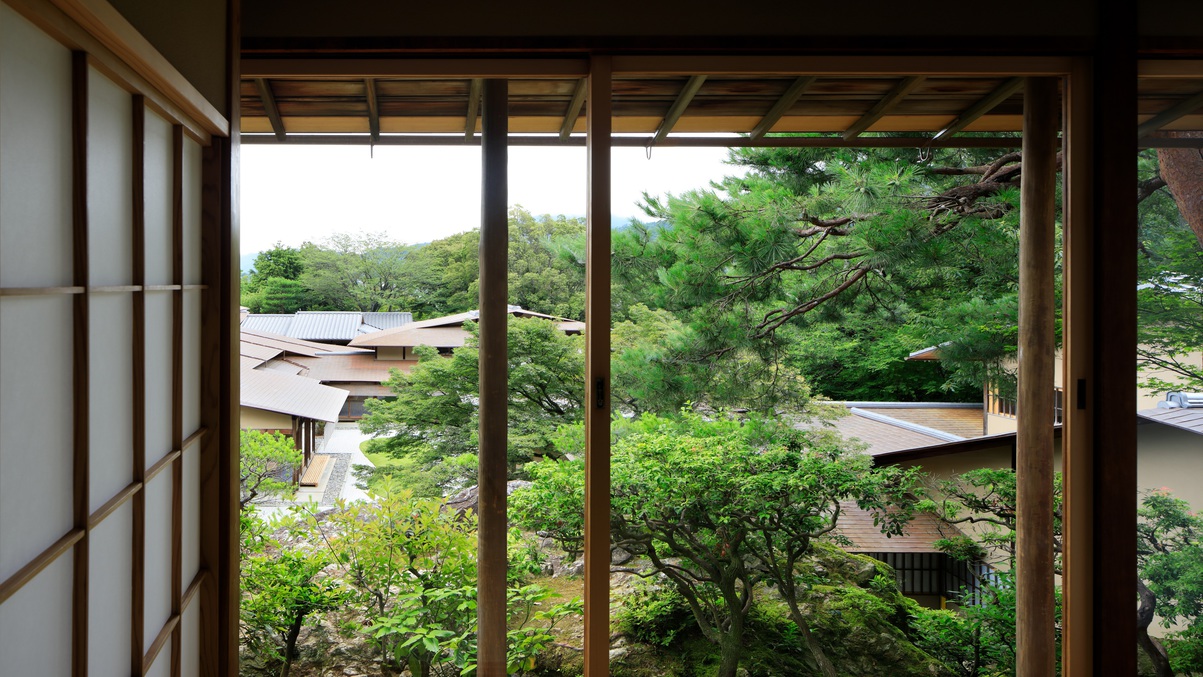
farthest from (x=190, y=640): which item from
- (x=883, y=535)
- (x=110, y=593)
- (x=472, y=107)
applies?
(x=883, y=535)

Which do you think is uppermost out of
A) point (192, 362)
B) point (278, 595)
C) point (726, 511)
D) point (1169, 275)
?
point (1169, 275)

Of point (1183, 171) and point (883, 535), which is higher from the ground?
point (1183, 171)

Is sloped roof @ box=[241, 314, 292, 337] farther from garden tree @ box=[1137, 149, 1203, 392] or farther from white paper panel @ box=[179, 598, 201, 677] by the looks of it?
garden tree @ box=[1137, 149, 1203, 392]

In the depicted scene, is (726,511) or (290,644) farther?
(726,511)

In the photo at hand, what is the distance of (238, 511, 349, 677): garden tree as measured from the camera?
2.49 m

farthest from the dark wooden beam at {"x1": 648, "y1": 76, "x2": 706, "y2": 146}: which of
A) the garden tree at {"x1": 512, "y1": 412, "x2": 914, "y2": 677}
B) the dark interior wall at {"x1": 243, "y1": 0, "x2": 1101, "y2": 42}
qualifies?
the garden tree at {"x1": 512, "y1": 412, "x2": 914, "y2": 677}

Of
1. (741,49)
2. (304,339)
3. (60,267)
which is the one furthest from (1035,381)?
(60,267)

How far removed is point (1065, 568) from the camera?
1991 millimetres

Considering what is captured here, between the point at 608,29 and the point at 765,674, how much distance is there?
245cm

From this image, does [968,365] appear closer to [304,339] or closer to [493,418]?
[493,418]

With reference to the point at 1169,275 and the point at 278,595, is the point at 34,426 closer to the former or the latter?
the point at 278,595

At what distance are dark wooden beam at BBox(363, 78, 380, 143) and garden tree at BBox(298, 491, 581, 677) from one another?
4.17 ft

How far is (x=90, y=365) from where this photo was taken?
108 centimetres

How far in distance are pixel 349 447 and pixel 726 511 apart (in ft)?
4.88
